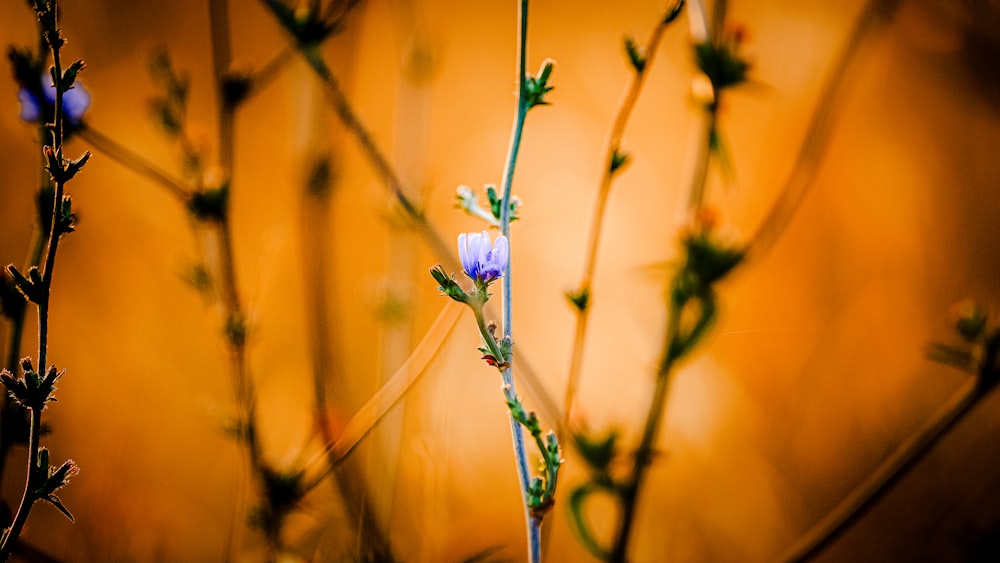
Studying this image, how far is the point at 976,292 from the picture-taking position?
4.21ft

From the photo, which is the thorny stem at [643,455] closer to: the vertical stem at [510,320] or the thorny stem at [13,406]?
the vertical stem at [510,320]

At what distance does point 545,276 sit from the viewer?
Answer: 1.53m

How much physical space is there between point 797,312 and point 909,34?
0.65 m

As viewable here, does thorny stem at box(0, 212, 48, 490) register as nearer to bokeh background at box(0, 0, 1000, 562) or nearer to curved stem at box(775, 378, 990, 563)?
bokeh background at box(0, 0, 1000, 562)

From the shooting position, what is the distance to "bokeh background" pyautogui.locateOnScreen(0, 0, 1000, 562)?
1172mm

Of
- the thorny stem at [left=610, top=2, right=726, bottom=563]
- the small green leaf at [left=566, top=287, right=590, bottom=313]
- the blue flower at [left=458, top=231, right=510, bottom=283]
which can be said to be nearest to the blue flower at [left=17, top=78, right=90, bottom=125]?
the blue flower at [left=458, top=231, right=510, bottom=283]

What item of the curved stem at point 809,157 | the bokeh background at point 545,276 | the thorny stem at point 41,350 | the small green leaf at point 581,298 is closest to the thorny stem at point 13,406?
the thorny stem at point 41,350

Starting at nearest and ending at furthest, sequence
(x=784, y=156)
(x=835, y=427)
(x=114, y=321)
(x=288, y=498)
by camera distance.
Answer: (x=288, y=498), (x=835, y=427), (x=784, y=156), (x=114, y=321)

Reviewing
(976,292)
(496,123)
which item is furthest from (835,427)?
(496,123)

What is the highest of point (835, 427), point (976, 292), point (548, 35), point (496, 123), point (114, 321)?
point (548, 35)

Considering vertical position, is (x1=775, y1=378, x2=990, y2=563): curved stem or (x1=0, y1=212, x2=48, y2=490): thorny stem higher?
(x1=0, y1=212, x2=48, y2=490): thorny stem

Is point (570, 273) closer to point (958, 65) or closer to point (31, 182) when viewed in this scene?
point (958, 65)

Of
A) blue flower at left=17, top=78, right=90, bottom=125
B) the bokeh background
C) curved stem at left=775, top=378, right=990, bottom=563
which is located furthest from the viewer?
the bokeh background

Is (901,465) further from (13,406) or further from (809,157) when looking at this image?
(13,406)
